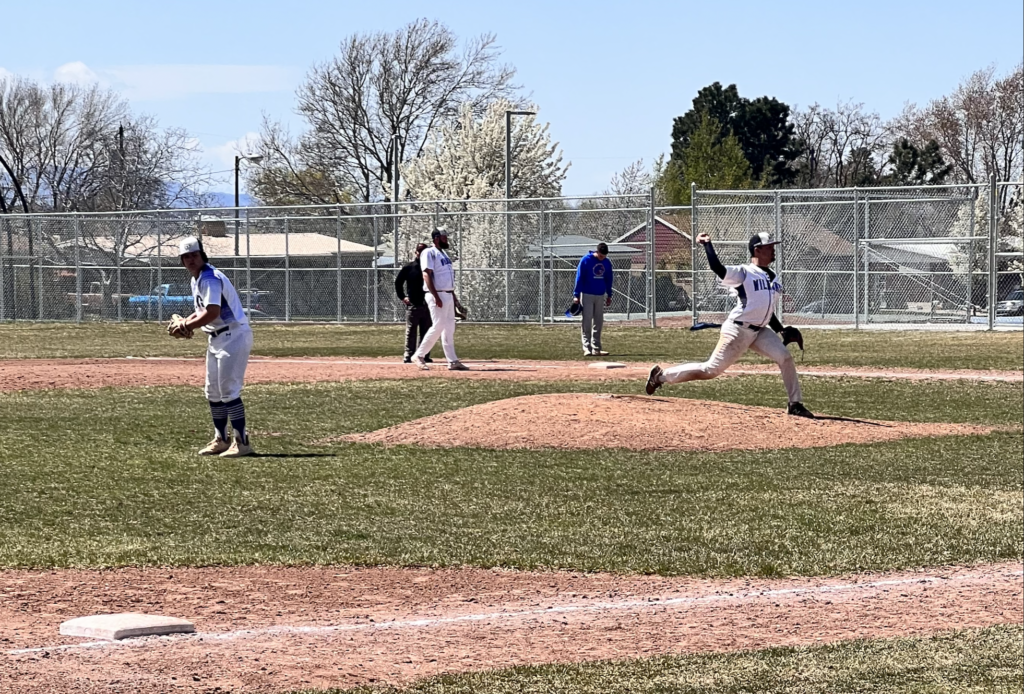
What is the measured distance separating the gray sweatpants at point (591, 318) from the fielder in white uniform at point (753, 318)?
962cm

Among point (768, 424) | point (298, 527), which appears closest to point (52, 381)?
point (768, 424)

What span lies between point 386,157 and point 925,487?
59154 mm

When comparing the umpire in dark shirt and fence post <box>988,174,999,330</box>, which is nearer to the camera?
the umpire in dark shirt

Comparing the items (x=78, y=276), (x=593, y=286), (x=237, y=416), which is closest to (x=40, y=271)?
(x=78, y=276)

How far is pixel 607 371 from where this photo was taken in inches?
792

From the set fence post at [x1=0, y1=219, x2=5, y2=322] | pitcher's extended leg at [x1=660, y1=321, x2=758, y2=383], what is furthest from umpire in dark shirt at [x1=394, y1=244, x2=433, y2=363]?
fence post at [x1=0, y1=219, x2=5, y2=322]

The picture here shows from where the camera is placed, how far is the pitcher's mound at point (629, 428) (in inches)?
504

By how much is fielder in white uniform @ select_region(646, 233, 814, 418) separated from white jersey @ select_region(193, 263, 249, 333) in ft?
12.9

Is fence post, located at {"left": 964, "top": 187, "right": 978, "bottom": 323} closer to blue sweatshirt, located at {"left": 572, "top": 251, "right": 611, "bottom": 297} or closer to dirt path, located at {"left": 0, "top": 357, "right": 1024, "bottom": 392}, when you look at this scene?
blue sweatshirt, located at {"left": 572, "top": 251, "right": 611, "bottom": 297}

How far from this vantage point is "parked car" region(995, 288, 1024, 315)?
35938mm

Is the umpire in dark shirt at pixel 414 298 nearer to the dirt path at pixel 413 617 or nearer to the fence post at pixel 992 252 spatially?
the dirt path at pixel 413 617

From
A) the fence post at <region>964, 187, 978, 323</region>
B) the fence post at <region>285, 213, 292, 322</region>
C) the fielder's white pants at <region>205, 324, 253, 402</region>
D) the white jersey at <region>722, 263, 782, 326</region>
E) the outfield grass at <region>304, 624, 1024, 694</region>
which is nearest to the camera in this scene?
the outfield grass at <region>304, 624, 1024, 694</region>

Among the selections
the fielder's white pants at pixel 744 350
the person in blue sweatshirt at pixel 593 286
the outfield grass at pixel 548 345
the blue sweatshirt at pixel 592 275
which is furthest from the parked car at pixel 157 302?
the fielder's white pants at pixel 744 350

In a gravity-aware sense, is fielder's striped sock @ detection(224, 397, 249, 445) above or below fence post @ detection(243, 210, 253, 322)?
below
